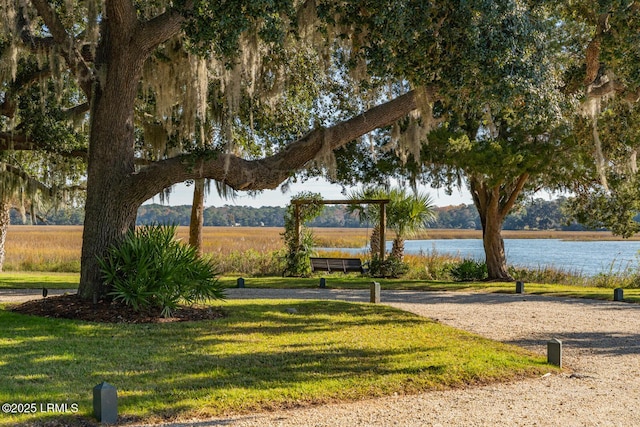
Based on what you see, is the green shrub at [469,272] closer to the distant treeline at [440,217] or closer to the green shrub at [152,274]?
the green shrub at [152,274]

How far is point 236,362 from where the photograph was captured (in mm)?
6645

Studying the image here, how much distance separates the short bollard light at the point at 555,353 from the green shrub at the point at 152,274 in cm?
508

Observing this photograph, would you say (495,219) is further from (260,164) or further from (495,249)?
(260,164)

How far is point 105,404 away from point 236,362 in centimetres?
204

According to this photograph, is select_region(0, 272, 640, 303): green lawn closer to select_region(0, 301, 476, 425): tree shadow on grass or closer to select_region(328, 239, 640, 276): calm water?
select_region(328, 239, 640, 276): calm water

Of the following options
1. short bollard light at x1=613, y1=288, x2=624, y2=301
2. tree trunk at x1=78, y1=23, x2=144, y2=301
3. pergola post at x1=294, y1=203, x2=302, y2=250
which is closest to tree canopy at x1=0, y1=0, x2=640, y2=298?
tree trunk at x1=78, y1=23, x2=144, y2=301

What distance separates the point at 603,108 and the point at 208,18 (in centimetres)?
1141

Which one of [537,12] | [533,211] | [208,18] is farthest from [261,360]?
[533,211]

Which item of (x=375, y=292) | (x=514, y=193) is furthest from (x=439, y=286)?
(x=375, y=292)

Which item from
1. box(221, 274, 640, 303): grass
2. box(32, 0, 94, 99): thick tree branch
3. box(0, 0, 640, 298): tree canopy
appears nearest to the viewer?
box(0, 0, 640, 298): tree canopy

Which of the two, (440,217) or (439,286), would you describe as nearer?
(439,286)

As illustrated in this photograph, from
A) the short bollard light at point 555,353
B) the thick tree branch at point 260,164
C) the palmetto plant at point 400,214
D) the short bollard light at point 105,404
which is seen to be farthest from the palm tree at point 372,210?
the short bollard light at point 105,404

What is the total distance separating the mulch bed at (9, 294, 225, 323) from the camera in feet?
29.2

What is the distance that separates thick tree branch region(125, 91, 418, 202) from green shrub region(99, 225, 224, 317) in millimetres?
851
